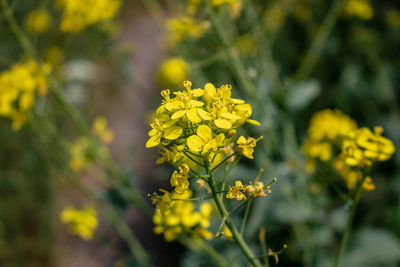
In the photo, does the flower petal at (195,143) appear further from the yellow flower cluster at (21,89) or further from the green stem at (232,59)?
the yellow flower cluster at (21,89)

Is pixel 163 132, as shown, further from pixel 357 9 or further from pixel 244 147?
pixel 357 9

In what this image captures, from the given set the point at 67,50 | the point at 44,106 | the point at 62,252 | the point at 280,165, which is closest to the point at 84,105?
the point at 67,50

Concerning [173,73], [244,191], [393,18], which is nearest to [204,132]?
[244,191]

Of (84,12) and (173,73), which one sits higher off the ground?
(173,73)

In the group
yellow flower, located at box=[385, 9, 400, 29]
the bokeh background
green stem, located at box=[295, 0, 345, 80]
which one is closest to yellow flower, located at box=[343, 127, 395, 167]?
the bokeh background

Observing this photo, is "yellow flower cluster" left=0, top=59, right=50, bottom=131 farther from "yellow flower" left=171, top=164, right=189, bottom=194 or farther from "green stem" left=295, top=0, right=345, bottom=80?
"green stem" left=295, top=0, right=345, bottom=80

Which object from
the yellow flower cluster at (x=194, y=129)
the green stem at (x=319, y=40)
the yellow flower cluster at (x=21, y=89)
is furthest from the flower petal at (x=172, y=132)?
the green stem at (x=319, y=40)
